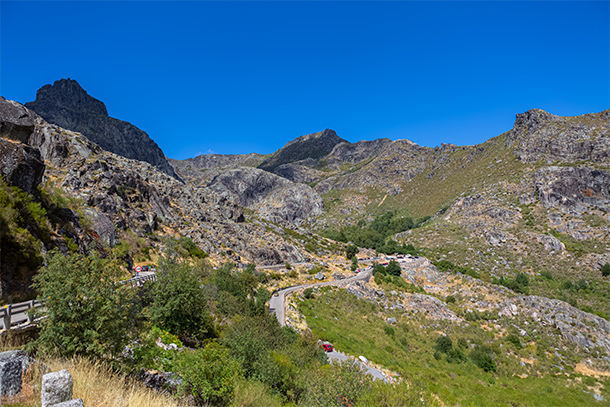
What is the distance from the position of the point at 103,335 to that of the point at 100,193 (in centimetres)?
4926

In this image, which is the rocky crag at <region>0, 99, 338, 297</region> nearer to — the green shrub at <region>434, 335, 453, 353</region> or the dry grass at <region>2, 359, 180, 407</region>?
the dry grass at <region>2, 359, 180, 407</region>

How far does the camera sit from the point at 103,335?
862 cm

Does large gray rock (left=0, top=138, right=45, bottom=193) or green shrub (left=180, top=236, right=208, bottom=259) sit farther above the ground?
large gray rock (left=0, top=138, right=45, bottom=193)

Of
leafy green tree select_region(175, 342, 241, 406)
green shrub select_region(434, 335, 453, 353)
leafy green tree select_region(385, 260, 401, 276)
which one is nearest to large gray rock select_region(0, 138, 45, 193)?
leafy green tree select_region(175, 342, 241, 406)

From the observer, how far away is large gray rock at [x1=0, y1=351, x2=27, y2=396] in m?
6.34

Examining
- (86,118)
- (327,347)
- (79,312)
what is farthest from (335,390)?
(86,118)

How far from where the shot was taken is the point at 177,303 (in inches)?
789

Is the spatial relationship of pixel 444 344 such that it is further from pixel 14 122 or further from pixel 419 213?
pixel 419 213

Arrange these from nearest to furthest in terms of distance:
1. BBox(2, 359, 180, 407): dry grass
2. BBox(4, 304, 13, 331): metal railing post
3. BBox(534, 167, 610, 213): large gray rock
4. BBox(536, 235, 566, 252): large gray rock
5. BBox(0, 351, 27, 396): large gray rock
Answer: BBox(0, 351, 27, 396): large gray rock < BBox(2, 359, 180, 407): dry grass < BBox(4, 304, 13, 331): metal railing post < BBox(536, 235, 566, 252): large gray rock < BBox(534, 167, 610, 213): large gray rock

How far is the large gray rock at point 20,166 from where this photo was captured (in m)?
20.1

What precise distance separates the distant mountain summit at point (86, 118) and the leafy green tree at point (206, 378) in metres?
191

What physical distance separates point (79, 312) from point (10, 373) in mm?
2125

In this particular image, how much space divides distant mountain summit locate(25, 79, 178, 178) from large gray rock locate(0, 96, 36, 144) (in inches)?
6660

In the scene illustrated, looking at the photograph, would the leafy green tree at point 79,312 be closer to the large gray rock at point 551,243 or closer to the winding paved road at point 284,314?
the winding paved road at point 284,314
